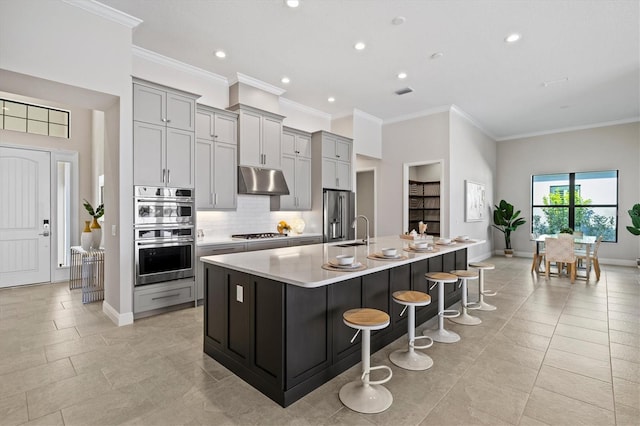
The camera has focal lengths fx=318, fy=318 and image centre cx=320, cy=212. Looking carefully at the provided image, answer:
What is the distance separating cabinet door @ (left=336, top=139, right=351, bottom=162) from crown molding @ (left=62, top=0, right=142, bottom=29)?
390cm

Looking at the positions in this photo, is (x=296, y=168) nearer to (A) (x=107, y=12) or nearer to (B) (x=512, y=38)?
(A) (x=107, y=12)

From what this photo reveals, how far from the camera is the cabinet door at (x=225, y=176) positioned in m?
4.75

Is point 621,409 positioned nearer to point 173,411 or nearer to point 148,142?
point 173,411

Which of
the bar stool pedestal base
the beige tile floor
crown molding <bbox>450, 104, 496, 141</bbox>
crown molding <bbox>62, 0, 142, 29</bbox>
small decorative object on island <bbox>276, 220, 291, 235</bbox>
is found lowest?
the beige tile floor

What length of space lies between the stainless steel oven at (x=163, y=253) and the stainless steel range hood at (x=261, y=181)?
3.67 ft

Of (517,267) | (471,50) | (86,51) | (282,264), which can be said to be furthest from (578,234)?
(86,51)

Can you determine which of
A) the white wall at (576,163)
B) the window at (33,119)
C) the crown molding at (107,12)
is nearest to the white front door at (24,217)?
the window at (33,119)

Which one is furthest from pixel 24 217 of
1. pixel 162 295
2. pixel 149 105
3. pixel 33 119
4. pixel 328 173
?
pixel 328 173

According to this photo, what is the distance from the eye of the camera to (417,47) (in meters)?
4.25

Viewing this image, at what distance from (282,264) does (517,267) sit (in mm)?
6773

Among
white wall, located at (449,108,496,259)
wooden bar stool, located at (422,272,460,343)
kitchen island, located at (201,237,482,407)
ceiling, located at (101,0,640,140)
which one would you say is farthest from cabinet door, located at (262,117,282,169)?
white wall, located at (449,108,496,259)

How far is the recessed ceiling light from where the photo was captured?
3936 mm

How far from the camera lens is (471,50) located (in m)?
4.32

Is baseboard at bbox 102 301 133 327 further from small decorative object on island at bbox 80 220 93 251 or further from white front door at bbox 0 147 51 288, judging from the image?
white front door at bbox 0 147 51 288
